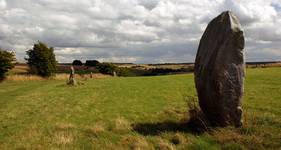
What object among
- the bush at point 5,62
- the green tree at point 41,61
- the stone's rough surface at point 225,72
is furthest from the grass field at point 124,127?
the green tree at point 41,61

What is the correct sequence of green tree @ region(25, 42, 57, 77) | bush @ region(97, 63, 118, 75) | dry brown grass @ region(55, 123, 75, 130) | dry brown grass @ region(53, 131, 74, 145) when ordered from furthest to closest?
bush @ region(97, 63, 118, 75), green tree @ region(25, 42, 57, 77), dry brown grass @ region(55, 123, 75, 130), dry brown grass @ region(53, 131, 74, 145)

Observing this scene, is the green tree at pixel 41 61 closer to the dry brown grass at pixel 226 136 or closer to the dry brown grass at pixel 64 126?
the dry brown grass at pixel 64 126

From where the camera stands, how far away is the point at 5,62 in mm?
54156

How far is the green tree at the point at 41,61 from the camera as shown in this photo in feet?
204

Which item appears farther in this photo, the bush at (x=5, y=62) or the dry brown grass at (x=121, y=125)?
the bush at (x=5, y=62)

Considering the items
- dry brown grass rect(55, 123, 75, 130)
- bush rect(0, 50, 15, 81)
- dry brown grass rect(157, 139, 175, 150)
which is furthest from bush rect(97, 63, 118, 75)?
dry brown grass rect(157, 139, 175, 150)

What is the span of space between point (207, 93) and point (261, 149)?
3.08 metres

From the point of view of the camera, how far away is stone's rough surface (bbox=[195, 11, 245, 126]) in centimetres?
1317

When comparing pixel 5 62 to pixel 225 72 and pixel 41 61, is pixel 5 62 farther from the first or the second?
pixel 225 72

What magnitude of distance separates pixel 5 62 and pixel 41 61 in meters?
9.16

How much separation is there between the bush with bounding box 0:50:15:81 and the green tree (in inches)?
237

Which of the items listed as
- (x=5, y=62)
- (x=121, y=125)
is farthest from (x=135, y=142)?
(x=5, y=62)

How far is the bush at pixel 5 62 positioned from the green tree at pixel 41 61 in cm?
602

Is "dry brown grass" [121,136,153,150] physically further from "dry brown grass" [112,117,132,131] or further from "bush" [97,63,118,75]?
"bush" [97,63,118,75]
